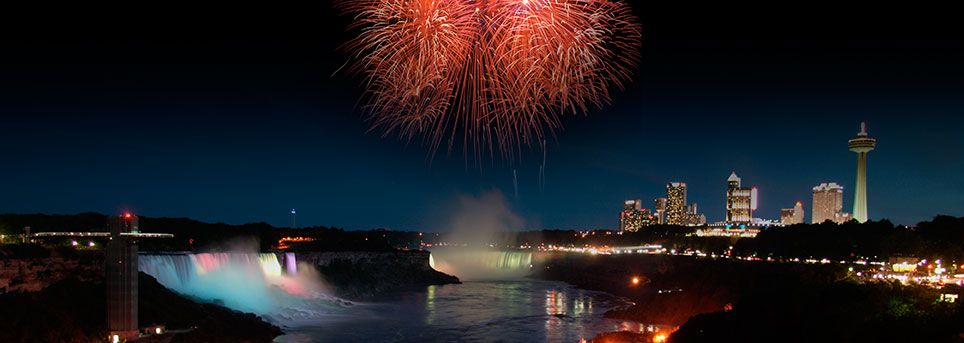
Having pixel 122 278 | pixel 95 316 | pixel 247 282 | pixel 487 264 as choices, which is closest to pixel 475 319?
pixel 247 282

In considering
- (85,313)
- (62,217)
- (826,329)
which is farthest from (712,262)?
(62,217)

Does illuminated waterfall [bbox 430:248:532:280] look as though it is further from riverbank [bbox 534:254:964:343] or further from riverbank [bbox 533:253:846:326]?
riverbank [bbox 534:254:964:343]

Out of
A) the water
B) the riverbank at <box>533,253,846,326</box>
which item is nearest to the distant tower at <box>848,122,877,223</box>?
the riverbank at <box>533,253,846,326</box>

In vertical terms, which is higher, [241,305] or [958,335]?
[958,335]

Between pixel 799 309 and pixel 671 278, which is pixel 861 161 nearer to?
pixel 671 278

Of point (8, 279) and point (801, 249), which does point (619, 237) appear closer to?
point (801, 249)
